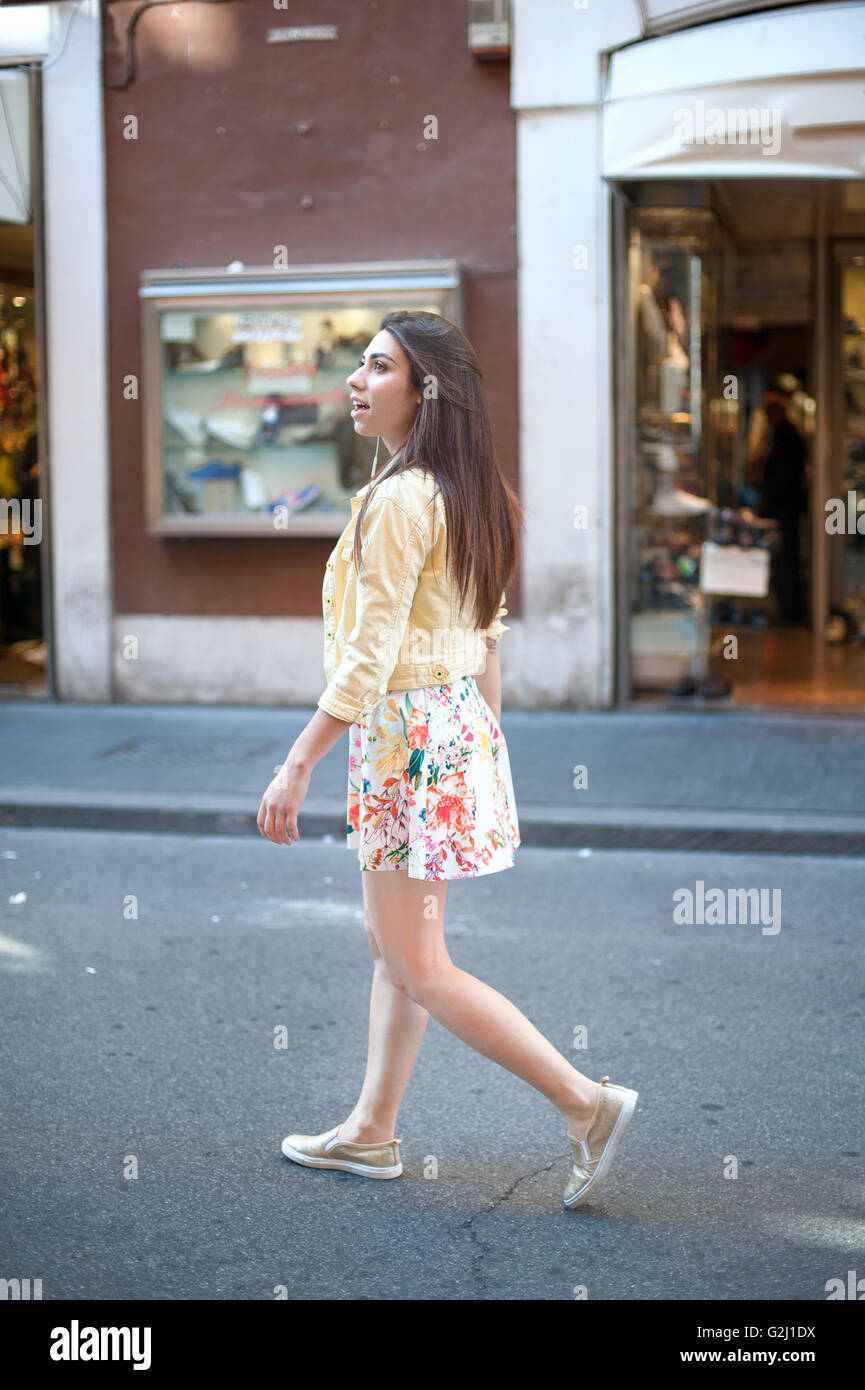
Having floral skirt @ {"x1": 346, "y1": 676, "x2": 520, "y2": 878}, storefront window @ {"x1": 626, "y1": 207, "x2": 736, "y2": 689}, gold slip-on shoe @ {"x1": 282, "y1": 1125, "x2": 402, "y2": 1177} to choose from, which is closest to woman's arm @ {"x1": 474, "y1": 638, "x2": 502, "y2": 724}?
floral skirt @ {"x1": 346, "y1": 676, "x2": 520, "y2": 878}

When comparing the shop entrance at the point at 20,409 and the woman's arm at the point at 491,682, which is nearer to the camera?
the woman's arm at the point at 491,682

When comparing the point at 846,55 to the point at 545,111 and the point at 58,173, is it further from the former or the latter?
the point at 58,173

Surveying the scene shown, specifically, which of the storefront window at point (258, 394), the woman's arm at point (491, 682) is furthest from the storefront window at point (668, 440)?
the woman's arm at point (491, 682)

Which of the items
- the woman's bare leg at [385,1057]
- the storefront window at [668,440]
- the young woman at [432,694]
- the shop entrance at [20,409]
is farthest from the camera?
the shop entrance at [20,409]

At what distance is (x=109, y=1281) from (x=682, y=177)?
781cm

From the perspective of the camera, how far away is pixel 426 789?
11.1 ft

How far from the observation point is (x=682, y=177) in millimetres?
9352

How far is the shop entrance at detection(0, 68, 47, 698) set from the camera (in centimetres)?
1067

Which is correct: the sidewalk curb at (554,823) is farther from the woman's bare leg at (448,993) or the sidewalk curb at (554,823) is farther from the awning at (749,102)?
the awning at (749,102)

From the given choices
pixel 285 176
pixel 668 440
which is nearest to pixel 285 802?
pixel 668 440

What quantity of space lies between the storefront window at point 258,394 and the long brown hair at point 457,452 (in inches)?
266

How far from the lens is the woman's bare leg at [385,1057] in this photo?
369 centimetres

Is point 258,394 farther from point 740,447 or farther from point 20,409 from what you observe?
point 740,447
